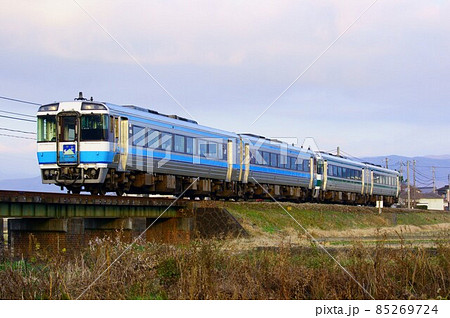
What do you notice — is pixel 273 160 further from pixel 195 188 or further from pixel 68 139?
pixel 68 139

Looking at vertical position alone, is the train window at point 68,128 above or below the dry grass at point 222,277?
above

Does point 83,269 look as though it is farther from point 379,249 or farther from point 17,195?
point 17,195

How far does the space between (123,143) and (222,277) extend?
1205cm

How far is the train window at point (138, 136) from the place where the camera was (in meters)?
25.1

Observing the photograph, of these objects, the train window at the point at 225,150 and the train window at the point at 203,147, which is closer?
the train window at the point at 203,147

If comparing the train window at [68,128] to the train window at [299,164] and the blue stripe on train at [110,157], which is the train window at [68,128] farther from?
the train window at [299,164]

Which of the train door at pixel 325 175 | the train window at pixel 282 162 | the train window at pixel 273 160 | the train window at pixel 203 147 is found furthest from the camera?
the train door at pixel 325 175

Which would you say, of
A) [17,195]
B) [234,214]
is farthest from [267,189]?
[17,195]

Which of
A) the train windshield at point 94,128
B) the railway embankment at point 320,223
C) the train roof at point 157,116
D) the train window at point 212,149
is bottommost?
the railway embankment at point 320,223

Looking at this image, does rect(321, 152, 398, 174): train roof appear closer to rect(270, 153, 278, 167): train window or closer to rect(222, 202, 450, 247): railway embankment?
rect(222, 202, 450, 247): railway embankment

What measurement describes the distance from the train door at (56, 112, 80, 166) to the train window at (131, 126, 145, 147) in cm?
213

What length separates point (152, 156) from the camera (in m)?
26.4

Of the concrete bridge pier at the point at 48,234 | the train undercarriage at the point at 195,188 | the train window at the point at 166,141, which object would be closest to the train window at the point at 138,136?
the train undercarriage at the point at 195,188
